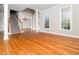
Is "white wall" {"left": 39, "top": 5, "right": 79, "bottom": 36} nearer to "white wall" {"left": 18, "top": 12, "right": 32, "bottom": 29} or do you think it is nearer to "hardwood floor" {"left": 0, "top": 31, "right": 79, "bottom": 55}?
"hardwood floor" {"left": 0, "top": 31, "right": 79, "bottom": 55}

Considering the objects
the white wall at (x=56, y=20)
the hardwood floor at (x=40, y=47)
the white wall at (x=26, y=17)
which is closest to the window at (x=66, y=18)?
the white wall at (x=56, y=20)

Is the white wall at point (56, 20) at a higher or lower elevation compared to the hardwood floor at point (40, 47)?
higher

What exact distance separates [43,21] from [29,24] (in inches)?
196

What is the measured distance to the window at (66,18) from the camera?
6.51 meters

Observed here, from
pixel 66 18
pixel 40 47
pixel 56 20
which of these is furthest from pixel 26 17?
pixel 40 47

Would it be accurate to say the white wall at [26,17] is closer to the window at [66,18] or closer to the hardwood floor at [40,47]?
the window at [66,18]

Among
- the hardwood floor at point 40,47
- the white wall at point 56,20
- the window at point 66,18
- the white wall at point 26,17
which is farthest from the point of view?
the white wall at point 26,17

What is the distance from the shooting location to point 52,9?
827 centimetres

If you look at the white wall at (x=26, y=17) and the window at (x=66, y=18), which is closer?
the window at (x=66, y=18)

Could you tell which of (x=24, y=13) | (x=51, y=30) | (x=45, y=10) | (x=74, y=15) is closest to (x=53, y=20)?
(x=51, y=30)

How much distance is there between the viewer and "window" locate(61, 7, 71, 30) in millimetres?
6512

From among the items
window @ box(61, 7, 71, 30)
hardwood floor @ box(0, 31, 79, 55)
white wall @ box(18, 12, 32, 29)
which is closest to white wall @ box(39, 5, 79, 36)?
window @ box(61, 7, 71, 30)

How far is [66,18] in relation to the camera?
6.86 metres
